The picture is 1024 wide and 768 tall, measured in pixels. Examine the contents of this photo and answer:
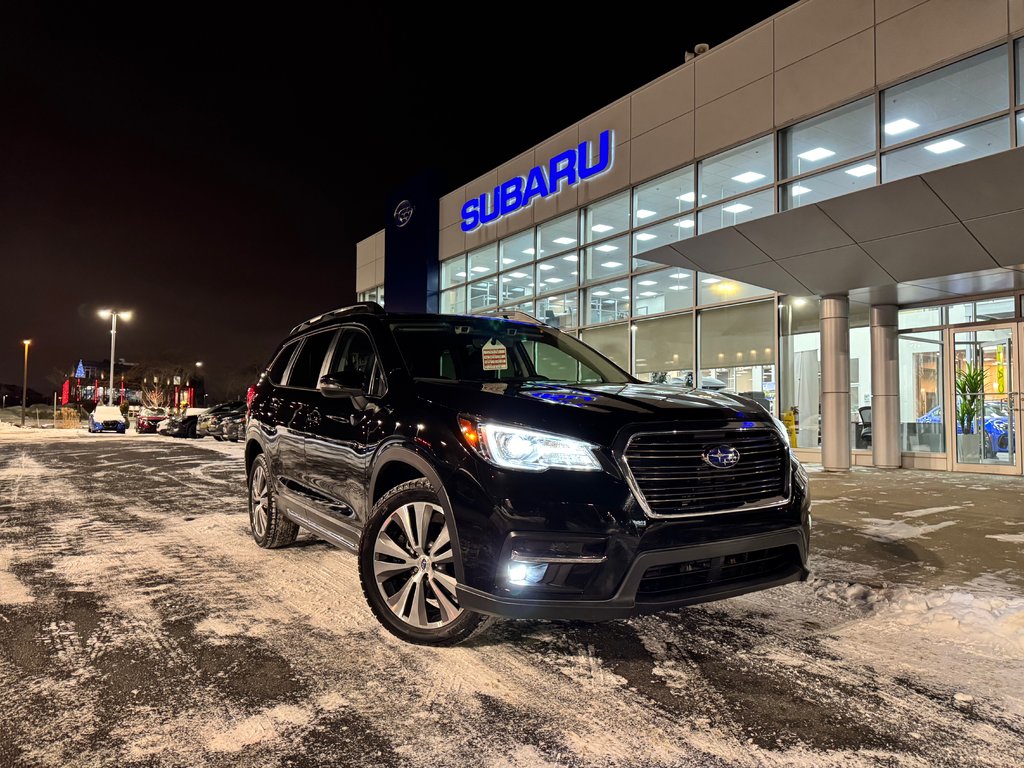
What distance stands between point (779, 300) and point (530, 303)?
27.6 feet

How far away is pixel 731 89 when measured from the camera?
48.7ft

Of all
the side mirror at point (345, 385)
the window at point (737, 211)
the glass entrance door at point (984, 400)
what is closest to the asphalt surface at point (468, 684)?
the side mirror at point (345, 385)

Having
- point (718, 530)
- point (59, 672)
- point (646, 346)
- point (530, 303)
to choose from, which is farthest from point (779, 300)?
point (59, 672)

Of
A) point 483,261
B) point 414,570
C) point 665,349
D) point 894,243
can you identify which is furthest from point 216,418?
point 414,570

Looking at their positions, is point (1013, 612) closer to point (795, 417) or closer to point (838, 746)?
point (838, 746)

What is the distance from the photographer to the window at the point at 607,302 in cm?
1781

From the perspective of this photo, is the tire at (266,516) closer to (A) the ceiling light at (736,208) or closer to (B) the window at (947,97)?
(B) the window at (947,97)

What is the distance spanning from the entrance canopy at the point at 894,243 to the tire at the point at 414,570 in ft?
26.2

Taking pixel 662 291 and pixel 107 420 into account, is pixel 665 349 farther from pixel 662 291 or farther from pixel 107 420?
pixel 107 420

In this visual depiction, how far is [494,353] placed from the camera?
181 inches

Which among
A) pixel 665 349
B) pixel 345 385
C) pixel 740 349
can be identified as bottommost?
pixel 345 385

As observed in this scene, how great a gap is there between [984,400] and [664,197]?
321 inches

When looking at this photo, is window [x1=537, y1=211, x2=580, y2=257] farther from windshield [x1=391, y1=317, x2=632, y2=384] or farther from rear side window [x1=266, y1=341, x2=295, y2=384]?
windshield [x1=391, y1=317, x2=632, y2=384]

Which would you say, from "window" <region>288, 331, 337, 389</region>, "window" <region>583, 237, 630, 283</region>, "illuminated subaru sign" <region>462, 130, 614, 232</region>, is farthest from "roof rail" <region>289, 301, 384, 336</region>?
"illuminated subaru sign" <region>462, 130, 614, 232</region>
